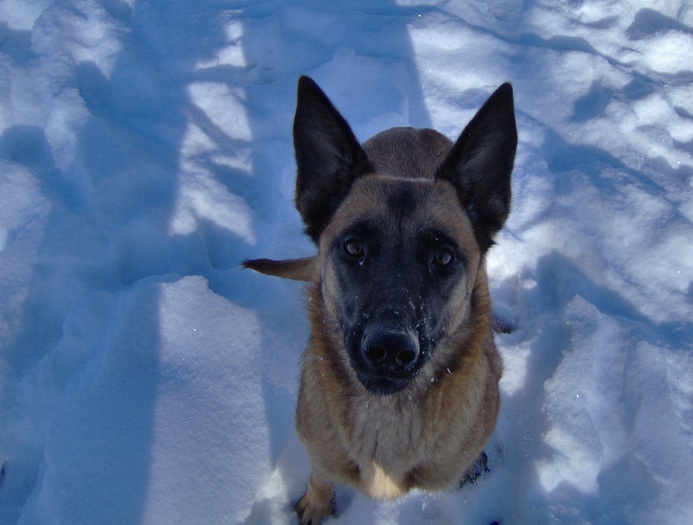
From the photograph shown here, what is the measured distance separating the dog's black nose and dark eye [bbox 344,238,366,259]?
509mm

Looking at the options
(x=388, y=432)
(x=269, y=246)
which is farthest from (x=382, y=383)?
(x=269, y=246)

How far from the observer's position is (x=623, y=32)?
5273mm

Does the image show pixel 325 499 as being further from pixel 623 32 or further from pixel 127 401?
pixel 623 32

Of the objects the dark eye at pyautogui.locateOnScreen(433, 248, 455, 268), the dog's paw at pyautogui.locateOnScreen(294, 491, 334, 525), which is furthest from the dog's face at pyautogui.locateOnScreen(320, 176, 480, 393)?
the dog's paw at pyautogui.locateOnScreen(294, 491, 334, 525)

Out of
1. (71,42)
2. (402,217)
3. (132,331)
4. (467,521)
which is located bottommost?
(467,521)

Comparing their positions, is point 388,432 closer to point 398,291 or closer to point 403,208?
point 398,291

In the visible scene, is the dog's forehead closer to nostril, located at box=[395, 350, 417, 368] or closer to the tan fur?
the tan fur

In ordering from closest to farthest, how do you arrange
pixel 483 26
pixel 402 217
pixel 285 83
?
pixel 402 217 < pixel 285 83 < pixel 483 26

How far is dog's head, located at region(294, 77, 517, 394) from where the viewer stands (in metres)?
2.22

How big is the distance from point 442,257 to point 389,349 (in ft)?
2.19

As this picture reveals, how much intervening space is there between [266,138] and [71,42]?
2.09 m

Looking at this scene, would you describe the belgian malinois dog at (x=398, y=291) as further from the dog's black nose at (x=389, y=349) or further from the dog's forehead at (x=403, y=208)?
the dog's black nose at (x=389, y=349)

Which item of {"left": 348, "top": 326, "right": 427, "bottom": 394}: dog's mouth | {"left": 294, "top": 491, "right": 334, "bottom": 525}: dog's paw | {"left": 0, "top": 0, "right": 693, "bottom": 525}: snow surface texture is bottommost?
{"left": 294, "top": 491, "right": 334, "bottom": 525}: dog's paw

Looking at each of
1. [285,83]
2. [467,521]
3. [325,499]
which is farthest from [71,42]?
[467,521]
